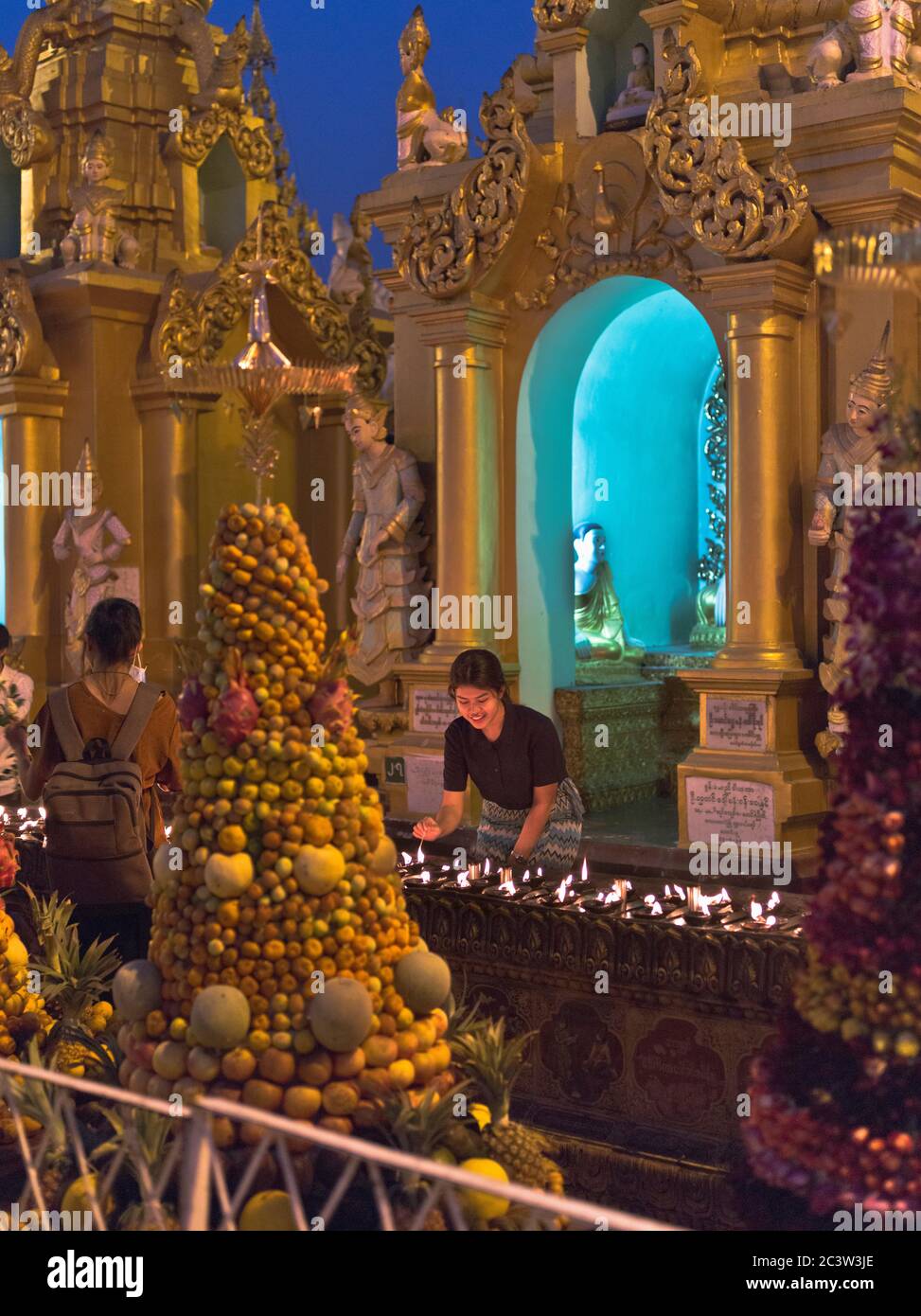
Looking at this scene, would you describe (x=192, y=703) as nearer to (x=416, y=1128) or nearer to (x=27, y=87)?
(x=416, y=1128)

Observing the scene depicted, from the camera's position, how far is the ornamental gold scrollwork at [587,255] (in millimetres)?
7707

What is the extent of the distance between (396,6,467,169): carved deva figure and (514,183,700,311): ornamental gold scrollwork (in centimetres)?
100

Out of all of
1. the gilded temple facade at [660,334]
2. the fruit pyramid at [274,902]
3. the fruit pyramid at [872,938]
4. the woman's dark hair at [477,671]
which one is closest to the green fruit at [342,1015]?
the fruit pyramid at [274,902]

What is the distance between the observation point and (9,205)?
12.8 meters

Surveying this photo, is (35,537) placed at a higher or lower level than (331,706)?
higher

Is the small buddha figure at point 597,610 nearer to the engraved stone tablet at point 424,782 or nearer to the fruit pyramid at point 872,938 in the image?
the engraved stone tablet at point 424,782

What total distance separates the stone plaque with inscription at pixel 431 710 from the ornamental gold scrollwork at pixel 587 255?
2.19 metres

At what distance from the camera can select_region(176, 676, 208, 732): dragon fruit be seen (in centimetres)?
303

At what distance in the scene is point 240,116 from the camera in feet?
40.3

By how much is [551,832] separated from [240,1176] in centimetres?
273

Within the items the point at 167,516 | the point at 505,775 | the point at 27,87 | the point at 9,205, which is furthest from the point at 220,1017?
the point at 9,205
